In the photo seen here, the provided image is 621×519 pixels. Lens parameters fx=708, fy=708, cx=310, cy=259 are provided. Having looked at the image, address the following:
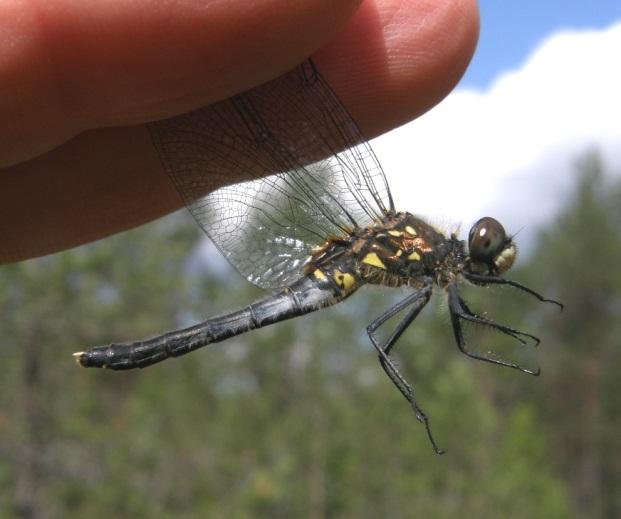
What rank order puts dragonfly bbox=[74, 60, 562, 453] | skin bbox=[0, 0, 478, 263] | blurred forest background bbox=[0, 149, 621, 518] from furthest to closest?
blurred forest background bbox=[0, 149, 621, 518] → dragonfly bbox=[74, 60, 562, 453] → skin bbox=[0, 0, 478, 263]

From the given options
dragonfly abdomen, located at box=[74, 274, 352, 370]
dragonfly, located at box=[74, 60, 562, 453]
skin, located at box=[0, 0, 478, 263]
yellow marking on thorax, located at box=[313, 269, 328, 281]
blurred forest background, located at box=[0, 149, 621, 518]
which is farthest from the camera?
blurred forest background, located at box=[0, 149, 621, 518]

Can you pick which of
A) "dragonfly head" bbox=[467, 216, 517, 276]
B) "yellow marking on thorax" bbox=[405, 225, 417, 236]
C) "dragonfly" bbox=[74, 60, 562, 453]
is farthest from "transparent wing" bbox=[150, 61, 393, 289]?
"dragonfly head" bbox=[467, 216, 517, 276]

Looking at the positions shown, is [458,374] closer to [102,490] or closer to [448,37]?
[102,490]

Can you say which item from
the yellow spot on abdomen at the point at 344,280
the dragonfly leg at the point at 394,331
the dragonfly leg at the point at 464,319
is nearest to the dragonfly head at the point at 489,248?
the dragonfly leg at the point at 464,319

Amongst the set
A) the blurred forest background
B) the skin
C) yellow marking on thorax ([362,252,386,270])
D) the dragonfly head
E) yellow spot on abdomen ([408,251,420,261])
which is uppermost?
the blurred forest background

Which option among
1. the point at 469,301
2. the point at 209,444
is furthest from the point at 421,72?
the point at 209,444

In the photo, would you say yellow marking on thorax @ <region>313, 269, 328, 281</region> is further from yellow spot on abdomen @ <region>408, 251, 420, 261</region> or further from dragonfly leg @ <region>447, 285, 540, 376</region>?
dragonfly leg @ <region>447, 285, 540, 376</region>

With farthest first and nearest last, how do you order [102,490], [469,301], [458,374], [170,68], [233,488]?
1. [458,374]
2. [233,488]
3. [102,490]
4. [469,301]
5. [170,68]

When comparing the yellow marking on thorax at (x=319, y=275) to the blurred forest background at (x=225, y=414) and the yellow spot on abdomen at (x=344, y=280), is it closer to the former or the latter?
the yellow spot on abdomen at (x=344, y=280)
